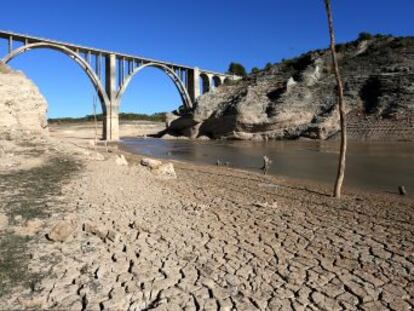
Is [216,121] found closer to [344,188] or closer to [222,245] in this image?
[344,188]

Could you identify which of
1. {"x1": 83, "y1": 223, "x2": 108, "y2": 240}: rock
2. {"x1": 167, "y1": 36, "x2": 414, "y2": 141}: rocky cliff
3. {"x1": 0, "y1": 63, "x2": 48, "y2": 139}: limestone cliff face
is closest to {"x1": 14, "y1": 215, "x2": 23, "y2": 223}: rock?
{"x1": 83, "y1": 223, "x2": 108, "y2": 240}: rock

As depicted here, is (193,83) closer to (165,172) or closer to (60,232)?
(165,172)

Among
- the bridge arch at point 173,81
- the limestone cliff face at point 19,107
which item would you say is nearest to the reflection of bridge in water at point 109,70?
the bridge arch at point 173,81

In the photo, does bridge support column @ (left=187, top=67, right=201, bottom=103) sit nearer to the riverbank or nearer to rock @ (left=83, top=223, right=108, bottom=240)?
the riverbank

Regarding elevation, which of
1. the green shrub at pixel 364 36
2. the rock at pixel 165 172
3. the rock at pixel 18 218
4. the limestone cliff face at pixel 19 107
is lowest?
the rock at pixel 165 172

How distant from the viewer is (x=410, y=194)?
1380cm

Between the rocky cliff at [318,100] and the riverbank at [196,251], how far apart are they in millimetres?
36337

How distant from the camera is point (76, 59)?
2120 inches

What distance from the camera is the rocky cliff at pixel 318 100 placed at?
149ft

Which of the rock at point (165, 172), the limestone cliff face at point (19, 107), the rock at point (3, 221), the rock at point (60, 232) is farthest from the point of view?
the limestone cliff face at point (19, 107)

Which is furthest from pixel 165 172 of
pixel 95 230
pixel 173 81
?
pixel 173 81

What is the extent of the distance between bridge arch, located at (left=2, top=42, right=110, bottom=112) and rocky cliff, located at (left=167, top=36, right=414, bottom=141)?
15.9 metres

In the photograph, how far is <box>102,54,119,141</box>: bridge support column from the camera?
59.8 m

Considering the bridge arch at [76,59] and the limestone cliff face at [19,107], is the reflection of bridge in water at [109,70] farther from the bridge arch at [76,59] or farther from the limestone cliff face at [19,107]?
the limestone cliff face at [19,107]
